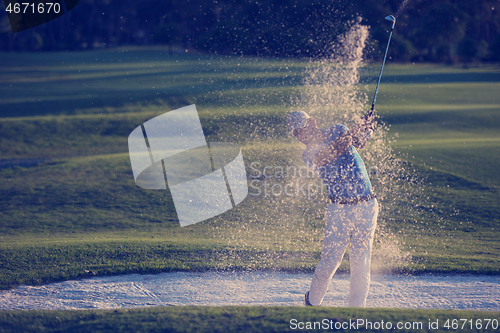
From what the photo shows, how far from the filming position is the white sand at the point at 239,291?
18.0 ft

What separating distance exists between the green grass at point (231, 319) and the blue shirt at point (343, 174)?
1064 millimetres

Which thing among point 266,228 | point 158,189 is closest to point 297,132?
point 266,228

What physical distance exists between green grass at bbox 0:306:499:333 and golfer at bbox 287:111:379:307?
430mm

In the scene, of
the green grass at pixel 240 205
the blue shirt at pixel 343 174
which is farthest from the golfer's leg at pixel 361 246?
the green grass at pixel 240 205

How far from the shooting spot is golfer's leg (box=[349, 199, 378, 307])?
4.57 meters

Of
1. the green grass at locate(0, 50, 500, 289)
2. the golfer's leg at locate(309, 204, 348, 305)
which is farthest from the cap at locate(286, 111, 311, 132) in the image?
the green grass at locate(0, 50, 500, 289)

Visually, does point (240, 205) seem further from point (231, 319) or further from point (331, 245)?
point (231, 319)

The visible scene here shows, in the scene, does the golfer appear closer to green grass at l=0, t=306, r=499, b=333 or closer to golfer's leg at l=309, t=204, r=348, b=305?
golfer's leg at l=309, t=204, r=348, b=305

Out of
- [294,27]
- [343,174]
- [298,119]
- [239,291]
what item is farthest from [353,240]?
[294,27]

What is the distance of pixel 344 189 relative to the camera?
457cm

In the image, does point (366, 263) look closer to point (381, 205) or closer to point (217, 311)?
point (217, 311)

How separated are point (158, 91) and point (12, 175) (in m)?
15.5

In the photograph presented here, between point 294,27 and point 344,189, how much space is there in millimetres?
35567

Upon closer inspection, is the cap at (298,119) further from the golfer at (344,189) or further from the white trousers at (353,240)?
the white trousers at (353,240)
